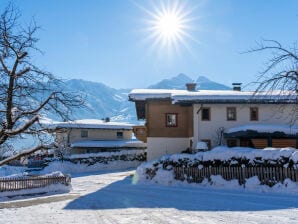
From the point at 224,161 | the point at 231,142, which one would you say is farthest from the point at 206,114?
the point at 224,161

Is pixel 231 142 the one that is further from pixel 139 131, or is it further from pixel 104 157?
pixel 104 157

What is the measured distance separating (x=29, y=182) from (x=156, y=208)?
34.2ft

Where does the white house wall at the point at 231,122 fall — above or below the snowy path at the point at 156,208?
above

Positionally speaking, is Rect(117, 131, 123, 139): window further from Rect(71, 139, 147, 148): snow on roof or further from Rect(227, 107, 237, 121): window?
Rect(227, 107, 237, 121): window

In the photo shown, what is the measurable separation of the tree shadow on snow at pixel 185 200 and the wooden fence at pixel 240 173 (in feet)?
3.55

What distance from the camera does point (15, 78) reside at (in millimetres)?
5398

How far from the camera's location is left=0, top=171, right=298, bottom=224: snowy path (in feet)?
43.2

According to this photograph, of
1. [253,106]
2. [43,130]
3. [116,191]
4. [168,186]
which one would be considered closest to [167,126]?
[253,106]

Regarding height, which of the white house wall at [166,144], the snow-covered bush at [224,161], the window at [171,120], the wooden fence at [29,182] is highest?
the window at [171,120]

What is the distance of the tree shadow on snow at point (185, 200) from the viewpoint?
614 inches

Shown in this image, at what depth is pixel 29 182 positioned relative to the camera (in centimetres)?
2300

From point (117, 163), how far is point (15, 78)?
39.5 metres

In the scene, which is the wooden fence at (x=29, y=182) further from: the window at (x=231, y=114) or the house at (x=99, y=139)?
the house at (x=99, y=139)

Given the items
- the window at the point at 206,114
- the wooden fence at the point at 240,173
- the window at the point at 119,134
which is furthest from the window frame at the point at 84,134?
the wooden fence at the point at 240,173
